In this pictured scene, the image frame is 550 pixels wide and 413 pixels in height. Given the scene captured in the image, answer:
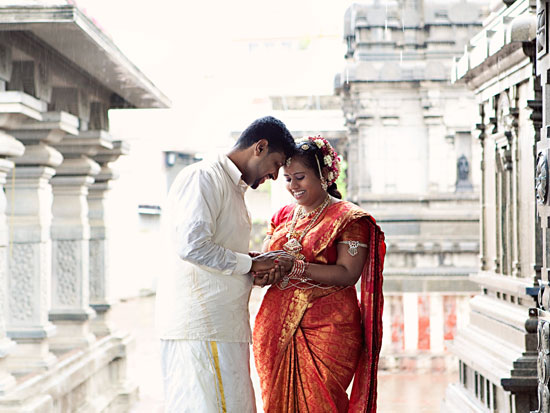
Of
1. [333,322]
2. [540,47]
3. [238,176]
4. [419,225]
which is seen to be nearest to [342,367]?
→ [333,322]

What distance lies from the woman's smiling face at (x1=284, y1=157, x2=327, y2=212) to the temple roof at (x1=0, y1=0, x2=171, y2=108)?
135 cm

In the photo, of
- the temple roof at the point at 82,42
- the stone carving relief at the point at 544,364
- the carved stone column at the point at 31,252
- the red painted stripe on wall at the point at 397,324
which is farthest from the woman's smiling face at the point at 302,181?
the red painted stripe on wall at the point at 397,324

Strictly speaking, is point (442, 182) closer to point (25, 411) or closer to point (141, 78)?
point (141, 78)

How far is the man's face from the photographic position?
2.91m

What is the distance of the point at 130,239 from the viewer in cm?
1662

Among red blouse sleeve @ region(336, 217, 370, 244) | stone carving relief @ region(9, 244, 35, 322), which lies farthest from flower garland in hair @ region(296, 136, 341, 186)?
stone carving relief @ region(9, 244, 35, 322)

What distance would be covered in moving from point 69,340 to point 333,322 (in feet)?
9.54

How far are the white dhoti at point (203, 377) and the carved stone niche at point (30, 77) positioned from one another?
234 centimetres

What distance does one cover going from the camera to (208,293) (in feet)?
9.12

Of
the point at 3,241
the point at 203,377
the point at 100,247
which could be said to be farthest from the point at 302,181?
the point at 100,247

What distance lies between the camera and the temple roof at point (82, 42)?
3.59 m

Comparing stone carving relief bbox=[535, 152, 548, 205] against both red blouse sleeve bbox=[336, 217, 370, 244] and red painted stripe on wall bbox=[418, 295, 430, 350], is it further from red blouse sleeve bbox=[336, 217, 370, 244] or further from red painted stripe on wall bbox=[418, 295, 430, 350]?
red painted stripe on wall bbox=[418, 295, 430, 350]

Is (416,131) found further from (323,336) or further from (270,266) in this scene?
(270,266)

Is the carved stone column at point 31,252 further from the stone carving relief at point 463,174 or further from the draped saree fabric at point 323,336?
the stone carving relief at point 463,174
